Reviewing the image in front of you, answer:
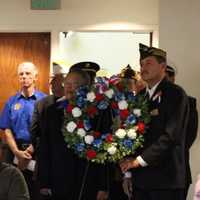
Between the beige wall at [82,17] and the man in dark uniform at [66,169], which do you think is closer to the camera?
the man in dark uniform at [66,169]

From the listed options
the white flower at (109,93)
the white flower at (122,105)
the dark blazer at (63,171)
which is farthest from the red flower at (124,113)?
the dark blazer at (63,171)

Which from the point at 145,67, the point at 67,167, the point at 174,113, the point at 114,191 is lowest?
the point at 114,191

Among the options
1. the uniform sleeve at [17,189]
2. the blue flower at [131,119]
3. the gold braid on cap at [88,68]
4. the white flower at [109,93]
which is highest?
the gold braid on cap at [88,68]

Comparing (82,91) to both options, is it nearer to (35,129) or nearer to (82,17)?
(35,129)

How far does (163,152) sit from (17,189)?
867 mm

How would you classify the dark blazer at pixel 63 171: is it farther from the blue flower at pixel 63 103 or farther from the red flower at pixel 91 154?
the red flower at pixel 91 154

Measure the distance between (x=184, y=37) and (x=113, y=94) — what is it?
1535 mm

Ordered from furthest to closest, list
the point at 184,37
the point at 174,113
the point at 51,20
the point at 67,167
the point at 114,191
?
the point at 51,20
the point at 184,37
the point at 114,191
the point at 67,167
the point at 174,113

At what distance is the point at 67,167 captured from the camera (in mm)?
2924

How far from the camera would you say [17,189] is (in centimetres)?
247

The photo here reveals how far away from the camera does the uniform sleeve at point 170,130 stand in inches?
107

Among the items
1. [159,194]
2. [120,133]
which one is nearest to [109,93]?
[120,133]

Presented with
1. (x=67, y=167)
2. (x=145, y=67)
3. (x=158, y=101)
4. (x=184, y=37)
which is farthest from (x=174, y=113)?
(x=184, y=37)

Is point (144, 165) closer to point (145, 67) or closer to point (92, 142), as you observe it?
point (92, 142)
